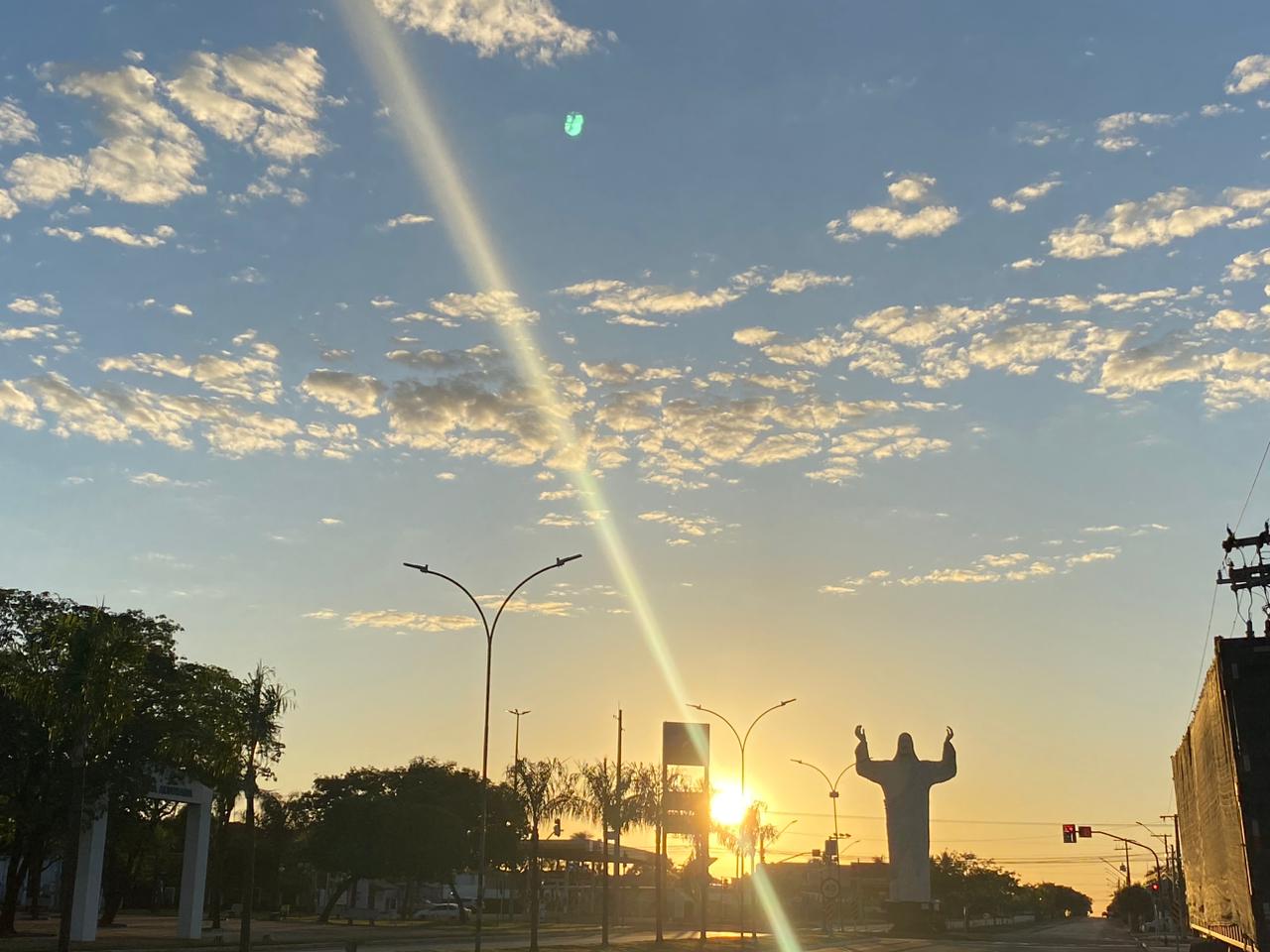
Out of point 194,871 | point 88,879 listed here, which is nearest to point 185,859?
point 194,871

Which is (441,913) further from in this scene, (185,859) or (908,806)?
(185,859)

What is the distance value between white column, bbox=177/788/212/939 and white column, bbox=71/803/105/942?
21.5ft

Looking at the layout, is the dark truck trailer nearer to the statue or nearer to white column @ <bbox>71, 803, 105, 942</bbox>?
white column @ <bbox>71, 803, 105, 942</bbox>

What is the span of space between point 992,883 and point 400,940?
14176cm

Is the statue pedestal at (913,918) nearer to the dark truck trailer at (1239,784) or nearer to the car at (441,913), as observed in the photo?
the car at (441,913)

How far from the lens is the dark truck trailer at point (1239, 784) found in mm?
18000

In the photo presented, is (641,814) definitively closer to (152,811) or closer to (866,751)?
(866,751)

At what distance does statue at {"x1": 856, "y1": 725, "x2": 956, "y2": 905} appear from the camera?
8919 centimetres

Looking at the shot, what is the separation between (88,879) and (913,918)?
6200cm

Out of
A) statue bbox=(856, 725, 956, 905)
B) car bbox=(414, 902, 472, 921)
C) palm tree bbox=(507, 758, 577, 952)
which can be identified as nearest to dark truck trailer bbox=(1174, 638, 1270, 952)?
palm tree bbox=(507, 758, 577, 952)

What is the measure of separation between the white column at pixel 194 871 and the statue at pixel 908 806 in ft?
172

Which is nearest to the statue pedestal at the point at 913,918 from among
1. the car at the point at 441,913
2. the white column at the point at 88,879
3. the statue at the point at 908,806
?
the statue at the point at 908,806

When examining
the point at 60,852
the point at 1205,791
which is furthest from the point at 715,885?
the point at 1205,791

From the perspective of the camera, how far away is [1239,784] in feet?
60.3
